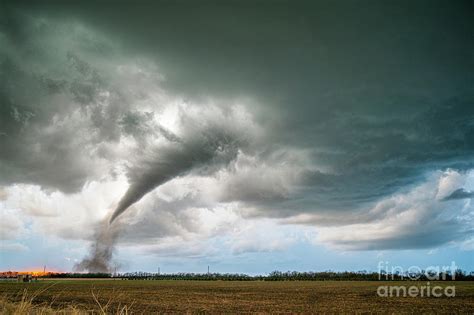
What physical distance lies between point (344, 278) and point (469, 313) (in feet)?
451

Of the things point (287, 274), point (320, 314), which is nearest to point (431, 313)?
point (320, 314)

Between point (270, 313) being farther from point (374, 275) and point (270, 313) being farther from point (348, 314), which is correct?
point (374, 275)

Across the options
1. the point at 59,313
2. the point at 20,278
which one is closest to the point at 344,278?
the point at 20,278

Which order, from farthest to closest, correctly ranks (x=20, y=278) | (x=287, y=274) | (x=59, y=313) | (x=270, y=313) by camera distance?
(x=287, y=274)
(x=20, y=278)
(x=270, y=313)
(x=59, y=313)

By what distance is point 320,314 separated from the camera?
25.3 metres

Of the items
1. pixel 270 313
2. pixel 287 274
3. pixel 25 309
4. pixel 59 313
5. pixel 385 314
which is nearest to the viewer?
pixel 25 309

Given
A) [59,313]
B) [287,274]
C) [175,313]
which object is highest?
[59,313]

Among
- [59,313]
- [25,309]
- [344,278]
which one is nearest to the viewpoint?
[25,309]

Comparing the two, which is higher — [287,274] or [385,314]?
[385,314]

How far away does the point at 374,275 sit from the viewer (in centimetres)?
15412

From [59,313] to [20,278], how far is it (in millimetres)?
148408

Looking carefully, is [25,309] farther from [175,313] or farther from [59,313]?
[175,313]

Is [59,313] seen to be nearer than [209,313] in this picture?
Yes

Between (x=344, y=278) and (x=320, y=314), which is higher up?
(x=320, y=314)
